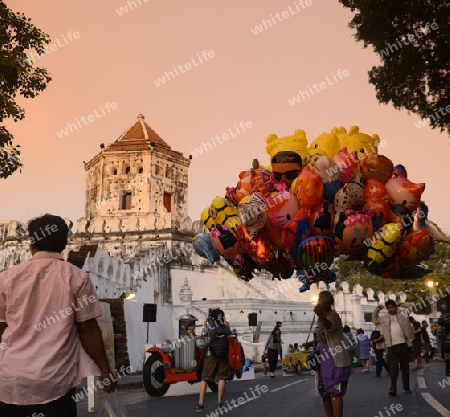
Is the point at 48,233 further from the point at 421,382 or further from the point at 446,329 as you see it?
the point at 421,382

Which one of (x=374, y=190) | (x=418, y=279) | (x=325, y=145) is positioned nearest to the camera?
(x=374, y=190)

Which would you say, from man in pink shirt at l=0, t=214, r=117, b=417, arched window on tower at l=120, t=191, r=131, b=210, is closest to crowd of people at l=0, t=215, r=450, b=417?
man in pink shirt at l=0, t=214, r=117, b=417

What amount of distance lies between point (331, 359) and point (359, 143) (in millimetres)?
2844

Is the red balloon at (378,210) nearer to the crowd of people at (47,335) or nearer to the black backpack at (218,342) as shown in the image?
the crowd of people at (47,335)

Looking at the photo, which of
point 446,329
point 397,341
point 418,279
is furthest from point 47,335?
point 418,279

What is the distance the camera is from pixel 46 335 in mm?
3139

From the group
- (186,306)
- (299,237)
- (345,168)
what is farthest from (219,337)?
(186,306)

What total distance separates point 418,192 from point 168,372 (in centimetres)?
705

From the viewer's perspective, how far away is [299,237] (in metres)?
6.51

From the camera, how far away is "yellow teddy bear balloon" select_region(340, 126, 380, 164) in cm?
717

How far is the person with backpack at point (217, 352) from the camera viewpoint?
9.41 m

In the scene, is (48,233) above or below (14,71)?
below

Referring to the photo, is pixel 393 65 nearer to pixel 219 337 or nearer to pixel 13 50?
pixel 219 337

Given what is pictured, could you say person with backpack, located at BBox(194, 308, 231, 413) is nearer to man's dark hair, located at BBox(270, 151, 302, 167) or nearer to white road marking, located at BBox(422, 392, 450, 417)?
white road marking, located at BBox(422, 392, 450, 417)
